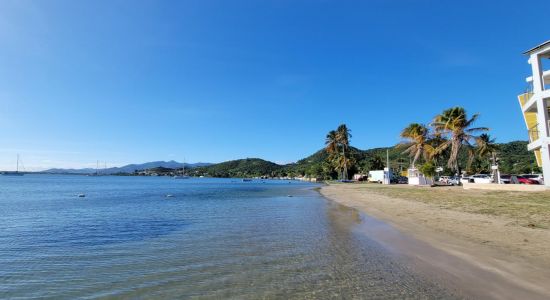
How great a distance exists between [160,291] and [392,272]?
5.54m

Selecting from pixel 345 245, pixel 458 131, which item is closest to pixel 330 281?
pixel 345 245

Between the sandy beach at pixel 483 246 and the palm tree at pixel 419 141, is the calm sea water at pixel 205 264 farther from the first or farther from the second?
the palm tree at pixel 419 141

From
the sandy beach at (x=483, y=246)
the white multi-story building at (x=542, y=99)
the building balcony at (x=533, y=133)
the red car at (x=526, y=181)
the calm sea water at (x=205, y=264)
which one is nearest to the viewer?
the sandy beach at (x=483, y=246)

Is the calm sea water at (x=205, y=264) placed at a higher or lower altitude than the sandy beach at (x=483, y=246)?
lower

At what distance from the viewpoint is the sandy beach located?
7009 millimetres

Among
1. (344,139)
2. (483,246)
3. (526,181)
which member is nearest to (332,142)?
(344,139)

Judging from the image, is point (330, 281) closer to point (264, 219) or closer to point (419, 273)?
point (419, 273)

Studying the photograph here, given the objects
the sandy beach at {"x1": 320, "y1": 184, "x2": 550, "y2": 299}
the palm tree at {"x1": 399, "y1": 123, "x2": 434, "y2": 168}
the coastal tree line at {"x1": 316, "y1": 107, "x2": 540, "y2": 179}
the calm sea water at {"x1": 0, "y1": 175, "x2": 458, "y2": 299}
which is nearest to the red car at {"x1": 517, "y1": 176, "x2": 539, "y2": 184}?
the coastal tree line at {"x1": 316, "y1": 107, "x2": 540, "y2": 179}

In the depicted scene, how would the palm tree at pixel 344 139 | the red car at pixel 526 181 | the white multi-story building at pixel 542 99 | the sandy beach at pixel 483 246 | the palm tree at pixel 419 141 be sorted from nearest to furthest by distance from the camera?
1. the sandy beach at pixel 483 246
2. the white multi-story building at pixel 542 99
3. the red car at pixel 526 181
4. the palm tree at pixel 419 141
5. the palm tree at pixel 344 139

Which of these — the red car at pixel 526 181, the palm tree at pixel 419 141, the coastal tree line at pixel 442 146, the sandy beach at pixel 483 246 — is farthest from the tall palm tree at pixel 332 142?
the sandy beach at pixel 483 246

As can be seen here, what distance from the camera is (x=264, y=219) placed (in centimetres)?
1958

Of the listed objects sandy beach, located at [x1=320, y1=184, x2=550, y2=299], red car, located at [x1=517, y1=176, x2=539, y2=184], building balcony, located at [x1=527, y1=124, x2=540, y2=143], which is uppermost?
building balcony, located at [x1=527, y1=124, x2=540, y2=143]

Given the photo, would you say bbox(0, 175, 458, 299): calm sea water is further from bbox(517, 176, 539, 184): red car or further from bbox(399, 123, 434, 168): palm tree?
bbox(399, 123, 434, 168): palm tree

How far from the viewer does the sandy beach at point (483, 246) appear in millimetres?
7009
